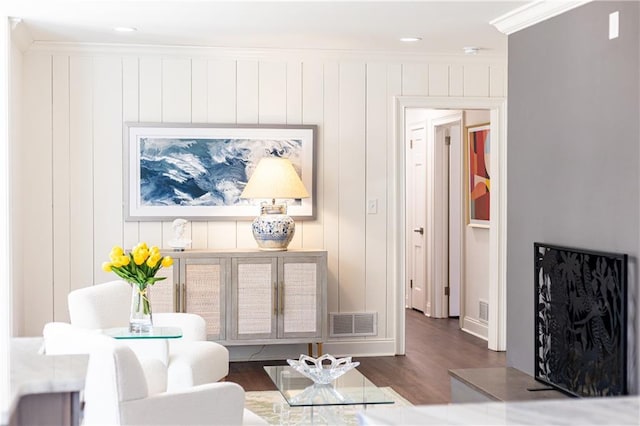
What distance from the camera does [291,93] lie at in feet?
22.0

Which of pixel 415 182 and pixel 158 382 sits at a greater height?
pixel 415 182

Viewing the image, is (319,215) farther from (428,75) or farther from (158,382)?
(158,382)

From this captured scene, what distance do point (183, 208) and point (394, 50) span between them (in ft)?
6.45

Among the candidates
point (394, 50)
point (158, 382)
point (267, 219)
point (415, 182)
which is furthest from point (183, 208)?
point (415, 182)

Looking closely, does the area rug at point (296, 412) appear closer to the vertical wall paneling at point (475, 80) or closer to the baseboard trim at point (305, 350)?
the baseboard trim at point (305, 350)

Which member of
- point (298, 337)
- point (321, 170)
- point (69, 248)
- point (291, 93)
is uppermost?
point (291, 93)

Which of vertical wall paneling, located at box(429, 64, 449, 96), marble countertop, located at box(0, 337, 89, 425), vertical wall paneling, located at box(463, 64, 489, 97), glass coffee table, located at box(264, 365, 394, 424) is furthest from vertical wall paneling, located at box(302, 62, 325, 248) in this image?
marble countertop, located at box(0, 337, 89, 425)

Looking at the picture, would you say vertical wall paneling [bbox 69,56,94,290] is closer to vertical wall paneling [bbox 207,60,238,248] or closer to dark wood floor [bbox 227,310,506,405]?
vertical wall paneling [bbox 207,60,238,248]

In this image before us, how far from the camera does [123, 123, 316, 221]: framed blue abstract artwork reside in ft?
21.2

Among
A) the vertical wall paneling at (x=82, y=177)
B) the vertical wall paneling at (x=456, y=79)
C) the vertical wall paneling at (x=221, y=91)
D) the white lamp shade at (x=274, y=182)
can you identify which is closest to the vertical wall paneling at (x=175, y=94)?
the vertical wall paneling at (x=221, y=91)

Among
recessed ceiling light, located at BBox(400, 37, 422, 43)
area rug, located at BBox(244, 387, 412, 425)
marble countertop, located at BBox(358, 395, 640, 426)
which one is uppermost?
recessed ceiling light, located at BBox(400, 37, 422, 43)

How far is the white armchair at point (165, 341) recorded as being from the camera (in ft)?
15.6

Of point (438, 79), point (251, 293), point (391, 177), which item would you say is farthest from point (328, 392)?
point (438, 79)

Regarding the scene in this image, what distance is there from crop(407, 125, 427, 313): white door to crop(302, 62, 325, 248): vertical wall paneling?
2.55 metres
